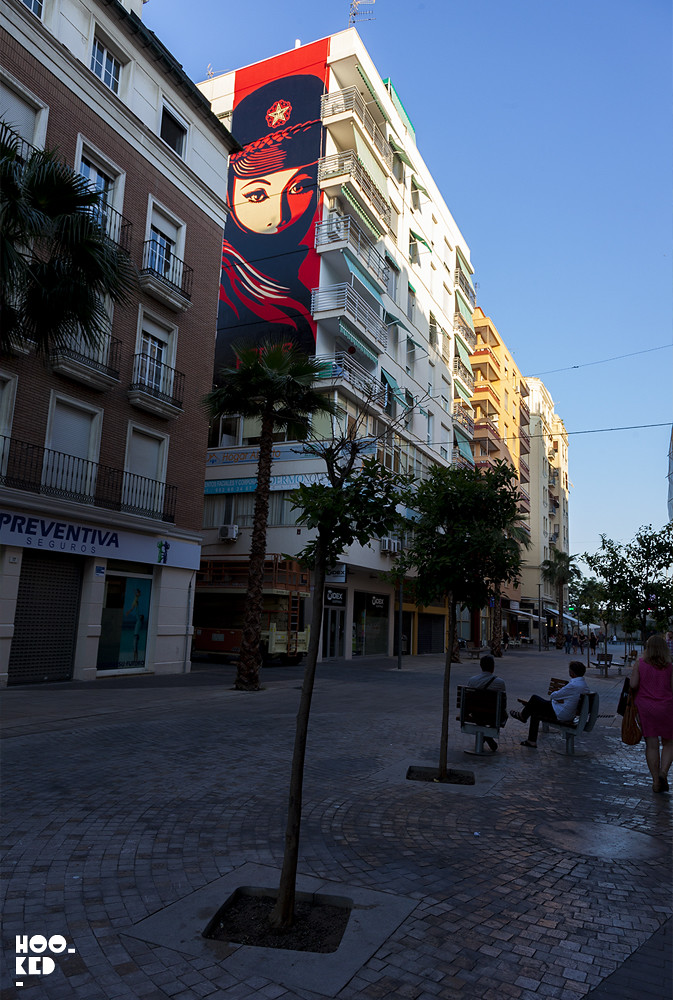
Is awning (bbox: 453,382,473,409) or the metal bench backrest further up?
awning (bbox: 453,382,473,409)

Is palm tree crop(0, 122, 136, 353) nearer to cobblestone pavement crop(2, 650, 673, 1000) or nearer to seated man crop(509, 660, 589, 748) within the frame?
cobblestone pavement crop(2, 650, 673, 1000)

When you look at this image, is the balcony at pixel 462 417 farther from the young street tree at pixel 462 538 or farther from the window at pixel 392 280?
the young street tree at pixel 462 538

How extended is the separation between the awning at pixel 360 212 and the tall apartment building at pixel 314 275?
0.22ft

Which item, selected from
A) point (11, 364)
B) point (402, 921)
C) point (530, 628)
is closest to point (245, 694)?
point (11, 364)

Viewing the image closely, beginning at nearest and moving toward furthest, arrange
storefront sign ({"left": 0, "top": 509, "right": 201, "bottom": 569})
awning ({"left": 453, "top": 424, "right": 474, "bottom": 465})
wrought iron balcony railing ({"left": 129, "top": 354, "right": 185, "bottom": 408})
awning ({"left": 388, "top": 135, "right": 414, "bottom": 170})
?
storefront sign ({"left": 0, "top": 509, "right": 201, "bottom": 569}) < wrought iron balcony railing ({"left": 129, "top": 354, "right": 185, "bottom": 408}) < awning ({"left": 388, "top": 135, "right": 414, "bottom": 170}) < awning ({"left": 453, "top": 424, "right": 474, "bottom": 465})

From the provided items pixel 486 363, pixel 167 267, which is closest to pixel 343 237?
pixel 167 267

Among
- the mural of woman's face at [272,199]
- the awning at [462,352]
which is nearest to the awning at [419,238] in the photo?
the awning at [462,352]

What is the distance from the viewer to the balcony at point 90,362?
15.9 metres

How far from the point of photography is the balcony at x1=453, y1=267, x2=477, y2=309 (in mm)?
47325

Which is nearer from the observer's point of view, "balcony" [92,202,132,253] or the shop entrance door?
"balcony" [92,202,132,253]

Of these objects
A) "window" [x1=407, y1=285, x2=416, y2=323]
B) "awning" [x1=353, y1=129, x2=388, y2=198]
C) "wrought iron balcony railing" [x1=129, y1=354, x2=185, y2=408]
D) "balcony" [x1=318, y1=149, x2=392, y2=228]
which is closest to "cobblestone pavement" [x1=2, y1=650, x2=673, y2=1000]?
"wrought iron balcony railing" [x1=129, y1=354, x2=185, y2=408]

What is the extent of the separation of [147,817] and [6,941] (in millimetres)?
2155

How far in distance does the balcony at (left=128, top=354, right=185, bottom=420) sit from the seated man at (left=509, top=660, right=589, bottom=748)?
13253mm

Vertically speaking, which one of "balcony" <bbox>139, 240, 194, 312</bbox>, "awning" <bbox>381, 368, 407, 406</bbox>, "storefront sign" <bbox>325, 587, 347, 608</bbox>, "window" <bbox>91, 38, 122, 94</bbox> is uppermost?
"window" <bbox>91, 38, 122, 94</bbox>
